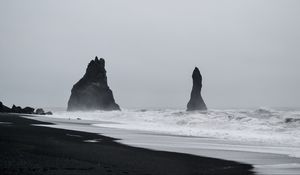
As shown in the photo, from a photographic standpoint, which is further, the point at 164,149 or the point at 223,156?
the point at 164,149

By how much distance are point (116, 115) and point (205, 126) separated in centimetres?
2930

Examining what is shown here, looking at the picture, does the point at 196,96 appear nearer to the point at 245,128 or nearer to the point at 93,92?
the point at 93,92

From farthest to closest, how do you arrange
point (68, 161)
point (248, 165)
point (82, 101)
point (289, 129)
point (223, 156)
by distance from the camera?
point (82, 101)
point (289, 129)
point (223, 156)
point (248, 165)
point (68, 161)

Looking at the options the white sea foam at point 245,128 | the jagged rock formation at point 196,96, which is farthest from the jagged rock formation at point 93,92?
the white sea foam at point 245,128

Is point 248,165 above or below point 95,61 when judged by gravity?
below

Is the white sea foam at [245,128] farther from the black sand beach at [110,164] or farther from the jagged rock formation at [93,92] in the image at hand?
the jagged rock formation at [93,92]

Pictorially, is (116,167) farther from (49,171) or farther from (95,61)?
(95,61)

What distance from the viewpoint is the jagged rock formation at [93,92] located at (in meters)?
107

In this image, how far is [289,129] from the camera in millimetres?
31516

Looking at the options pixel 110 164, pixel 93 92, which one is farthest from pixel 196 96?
pixel 110 164

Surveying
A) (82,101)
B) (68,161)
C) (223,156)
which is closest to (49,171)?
(68,161)

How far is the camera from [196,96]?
89875mm

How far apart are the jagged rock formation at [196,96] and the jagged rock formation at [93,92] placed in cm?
2722

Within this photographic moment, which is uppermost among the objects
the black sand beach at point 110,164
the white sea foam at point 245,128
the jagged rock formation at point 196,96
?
the jagged rock formation at point 196,96
